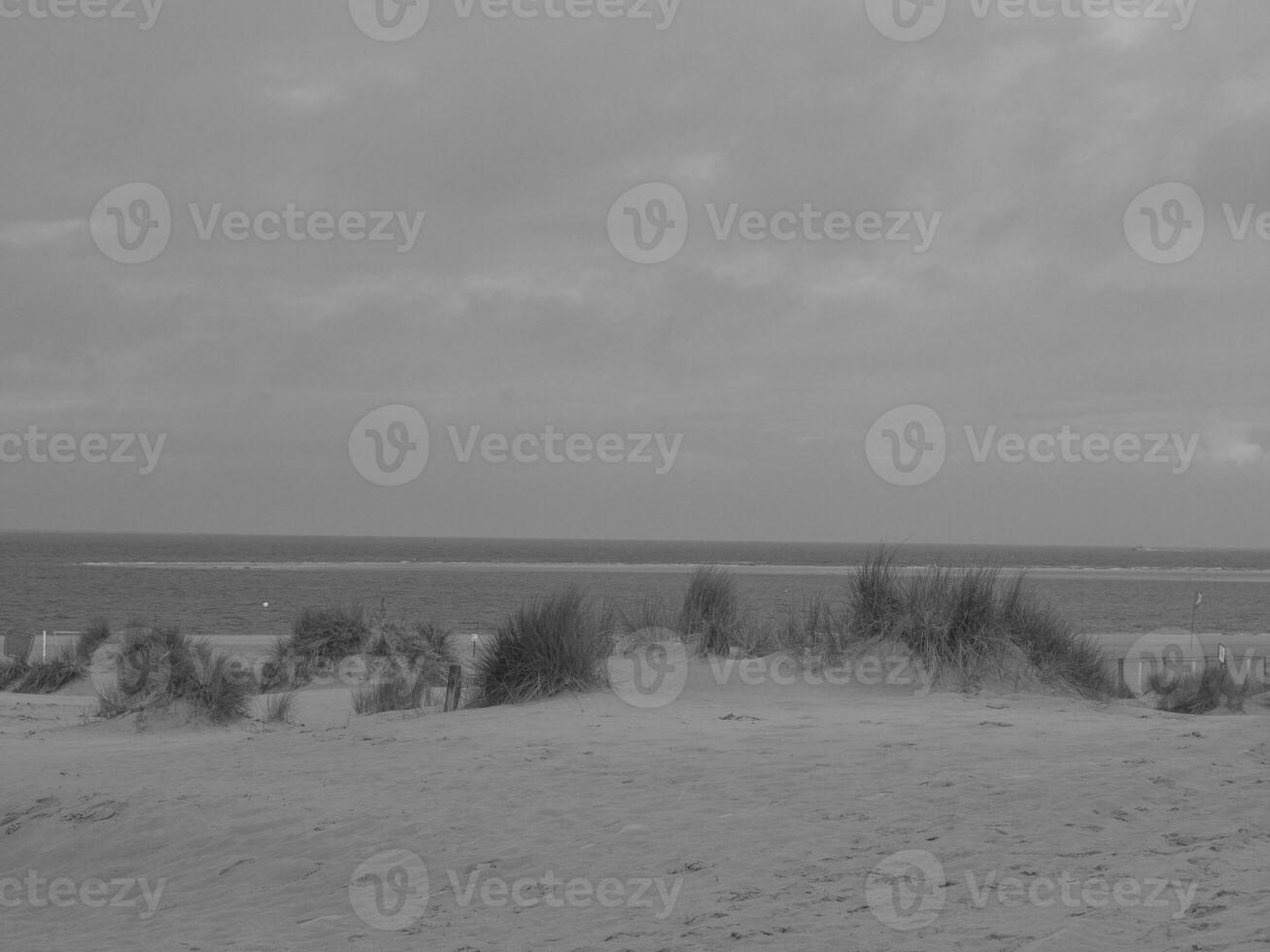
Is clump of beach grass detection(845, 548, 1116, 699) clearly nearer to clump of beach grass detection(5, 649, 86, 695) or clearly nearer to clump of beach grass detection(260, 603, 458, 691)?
clump of beach grass detection(260, 603, 458, 691)

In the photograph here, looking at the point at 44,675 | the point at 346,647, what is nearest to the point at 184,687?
the point at 346,647

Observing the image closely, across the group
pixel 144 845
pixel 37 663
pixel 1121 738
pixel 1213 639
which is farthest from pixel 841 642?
pixel 1213 639

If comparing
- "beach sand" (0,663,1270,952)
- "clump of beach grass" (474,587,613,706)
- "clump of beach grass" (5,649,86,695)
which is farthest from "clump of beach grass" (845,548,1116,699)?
"clump of beach grass" (5,649,86,695)

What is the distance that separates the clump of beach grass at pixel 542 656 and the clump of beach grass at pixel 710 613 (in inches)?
62.3

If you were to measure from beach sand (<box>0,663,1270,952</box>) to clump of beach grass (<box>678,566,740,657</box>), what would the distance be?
367 centimetres

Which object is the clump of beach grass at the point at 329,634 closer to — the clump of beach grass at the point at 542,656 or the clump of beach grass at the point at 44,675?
the clump of beach grass at the point at 44,675

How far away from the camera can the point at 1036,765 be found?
25.3ft

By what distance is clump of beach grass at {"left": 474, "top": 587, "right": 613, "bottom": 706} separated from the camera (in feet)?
40.9

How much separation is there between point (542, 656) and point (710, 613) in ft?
10.1

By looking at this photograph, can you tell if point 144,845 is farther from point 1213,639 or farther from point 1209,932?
point 1213,639

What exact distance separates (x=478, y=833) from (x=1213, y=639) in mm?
33281

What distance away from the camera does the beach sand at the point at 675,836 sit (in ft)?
17.6

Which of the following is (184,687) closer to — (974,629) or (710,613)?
(710,613)

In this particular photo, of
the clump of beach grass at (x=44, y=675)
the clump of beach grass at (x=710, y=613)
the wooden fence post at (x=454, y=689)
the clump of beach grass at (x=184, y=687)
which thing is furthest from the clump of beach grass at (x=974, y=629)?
the clump of beach grass at (x=44, y=675)
